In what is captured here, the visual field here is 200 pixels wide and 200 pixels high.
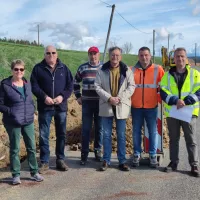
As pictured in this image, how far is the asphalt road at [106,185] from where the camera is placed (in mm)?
4988

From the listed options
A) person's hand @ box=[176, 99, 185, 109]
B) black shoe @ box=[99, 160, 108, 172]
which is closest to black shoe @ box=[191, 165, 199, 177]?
person's hand @ box=[176, 99, 185, 109]

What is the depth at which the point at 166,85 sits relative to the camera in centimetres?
591

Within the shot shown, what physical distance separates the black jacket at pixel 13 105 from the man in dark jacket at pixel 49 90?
1.80 feet

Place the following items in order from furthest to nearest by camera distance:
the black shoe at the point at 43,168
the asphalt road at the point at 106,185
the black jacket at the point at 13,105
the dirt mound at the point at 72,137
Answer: the dirt mound at the point at 72,137 < the black shoe at the point at 43,168 < the black jacket at the point at 13,105 < the asphalt road at the point at 106,185

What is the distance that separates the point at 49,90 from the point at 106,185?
5.91ft

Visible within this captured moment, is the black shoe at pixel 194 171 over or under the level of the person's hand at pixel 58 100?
under

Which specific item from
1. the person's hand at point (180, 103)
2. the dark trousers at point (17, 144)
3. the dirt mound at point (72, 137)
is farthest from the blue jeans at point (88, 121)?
the person's hand at point (180, 103)

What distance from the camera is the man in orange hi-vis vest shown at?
20.2 feet

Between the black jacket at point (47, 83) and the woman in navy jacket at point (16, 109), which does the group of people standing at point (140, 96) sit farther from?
the woman in navy jacket at point (16, 109)

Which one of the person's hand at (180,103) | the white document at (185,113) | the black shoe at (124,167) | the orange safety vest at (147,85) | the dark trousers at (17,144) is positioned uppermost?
the orange safety vest at (147,85)

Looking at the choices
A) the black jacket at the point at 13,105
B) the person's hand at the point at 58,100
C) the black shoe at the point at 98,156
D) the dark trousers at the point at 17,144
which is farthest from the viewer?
the black shoe at the point at 98,156

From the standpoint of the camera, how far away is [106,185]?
5.42m

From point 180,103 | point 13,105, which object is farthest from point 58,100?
Result: point 180,103

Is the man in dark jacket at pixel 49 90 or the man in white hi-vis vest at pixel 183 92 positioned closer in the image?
the man in white hi-vis vest at pixel 183 92
